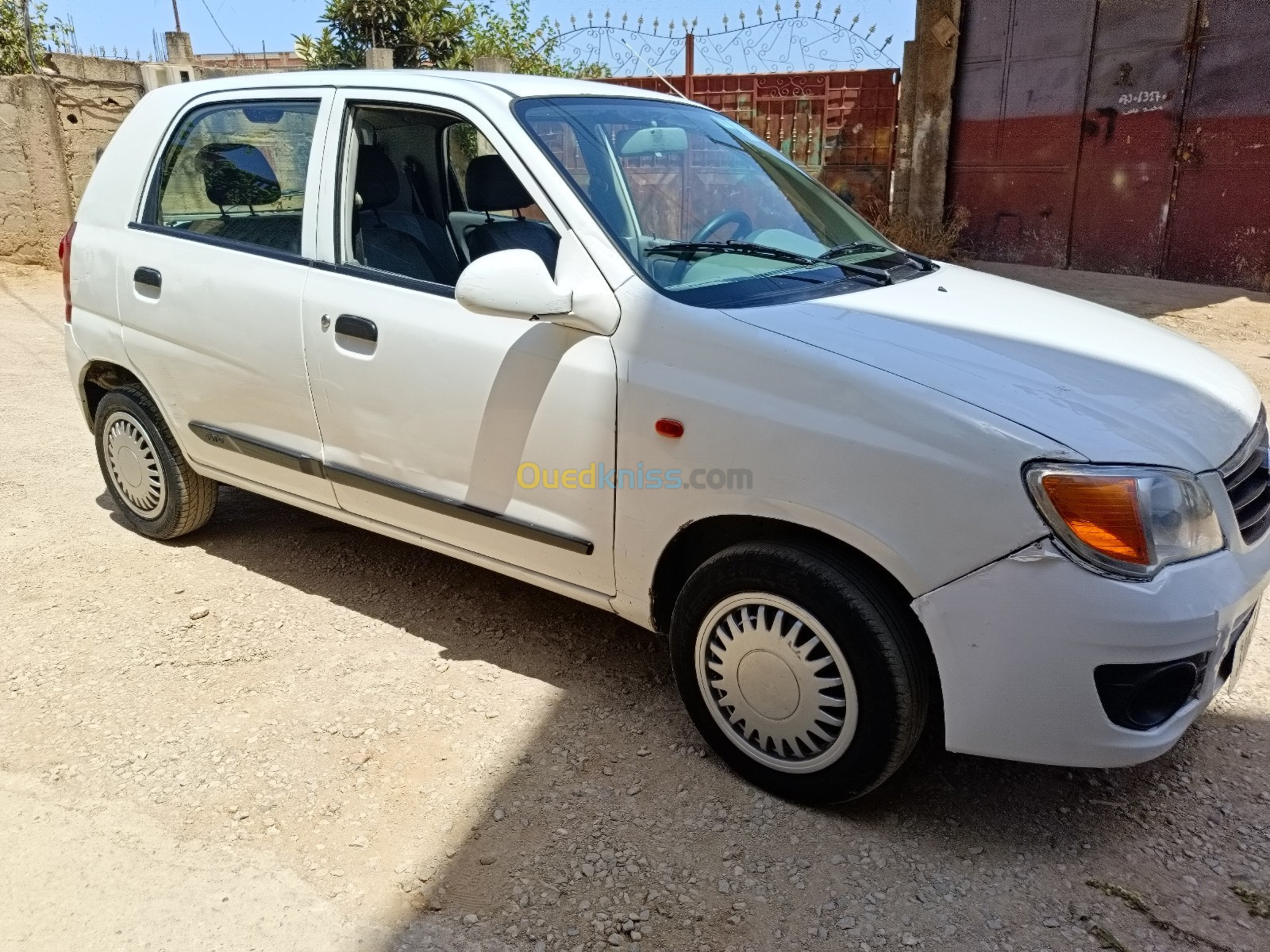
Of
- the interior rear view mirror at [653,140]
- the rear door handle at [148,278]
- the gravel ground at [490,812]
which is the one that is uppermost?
the interior rear view mirror at [653,140]

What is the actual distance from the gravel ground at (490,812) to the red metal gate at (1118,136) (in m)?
7.75

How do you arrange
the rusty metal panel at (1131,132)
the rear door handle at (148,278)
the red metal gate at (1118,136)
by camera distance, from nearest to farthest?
the rear door handle at (148,278)
the red metal gate at (1118,136)
the rusty metal panel at (1131,132)

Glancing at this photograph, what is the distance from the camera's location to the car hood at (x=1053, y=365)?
7.08 ft

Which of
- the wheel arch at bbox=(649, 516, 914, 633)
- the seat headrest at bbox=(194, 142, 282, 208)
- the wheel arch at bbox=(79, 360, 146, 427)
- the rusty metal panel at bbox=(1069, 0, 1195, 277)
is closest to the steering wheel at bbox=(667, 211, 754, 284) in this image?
the wheel arch at bbox=(649, 516, 914, 633)

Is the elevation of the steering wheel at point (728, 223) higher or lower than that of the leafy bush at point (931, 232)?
higher

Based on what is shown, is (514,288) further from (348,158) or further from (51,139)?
(51,139)

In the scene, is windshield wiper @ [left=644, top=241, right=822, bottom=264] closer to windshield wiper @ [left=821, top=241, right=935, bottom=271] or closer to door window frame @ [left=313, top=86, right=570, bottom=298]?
windshield wiper @ [left=821, top=241, right=935, bottom=271]

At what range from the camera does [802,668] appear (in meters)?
2.45

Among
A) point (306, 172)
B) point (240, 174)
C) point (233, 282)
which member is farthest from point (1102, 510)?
point (240, 174)

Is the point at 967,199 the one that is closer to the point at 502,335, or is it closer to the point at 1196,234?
the point at 1196,234

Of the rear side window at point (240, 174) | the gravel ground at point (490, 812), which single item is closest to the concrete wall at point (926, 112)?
the gravel ground at point (490, 812)

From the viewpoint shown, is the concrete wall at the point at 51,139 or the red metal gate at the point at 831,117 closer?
the concrete wall at the point at 51,139

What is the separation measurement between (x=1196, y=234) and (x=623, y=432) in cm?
929

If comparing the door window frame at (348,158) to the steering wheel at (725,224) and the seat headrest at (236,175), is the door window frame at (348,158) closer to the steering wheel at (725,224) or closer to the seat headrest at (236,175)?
the seat headrest at (236,175)
